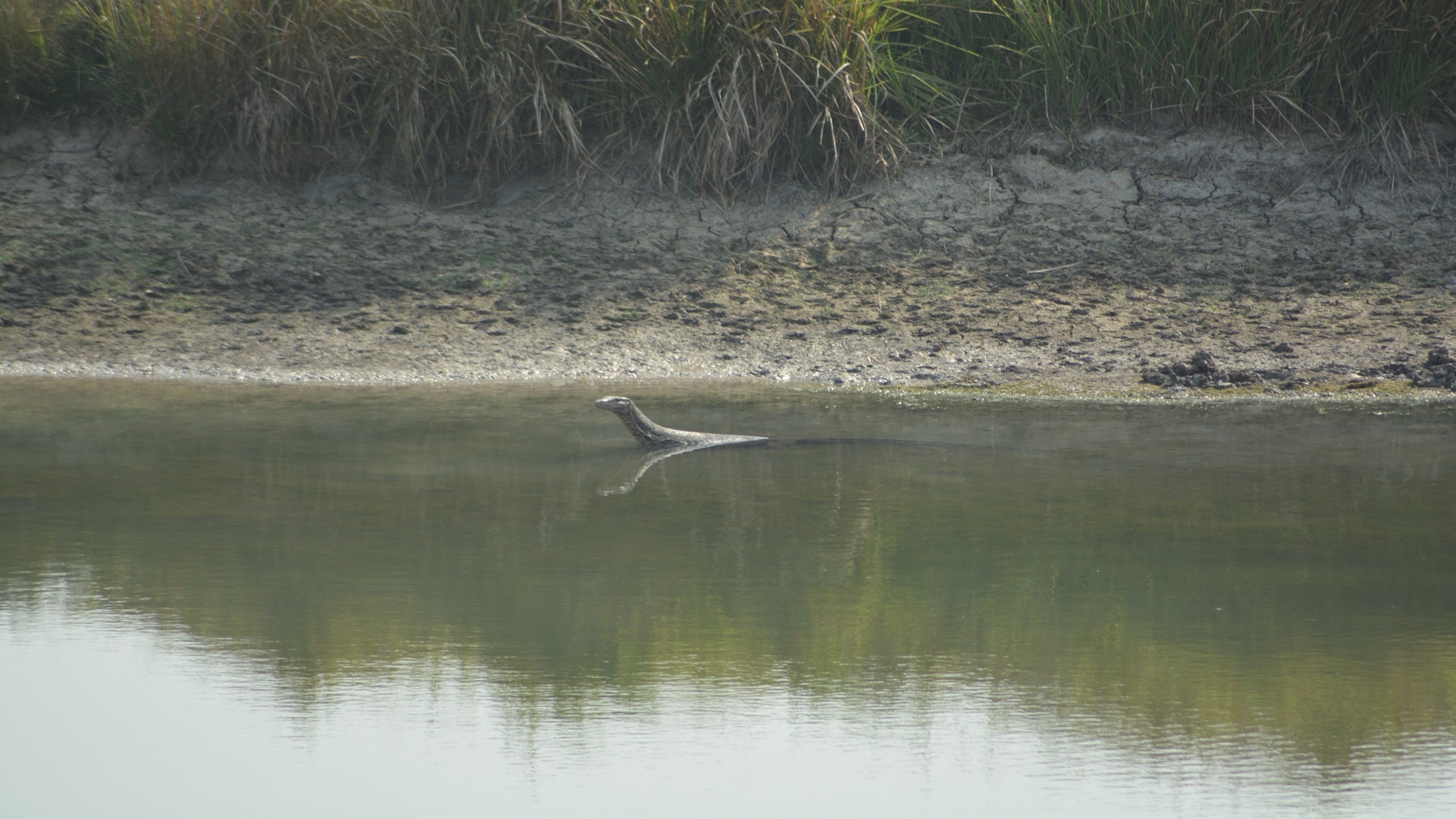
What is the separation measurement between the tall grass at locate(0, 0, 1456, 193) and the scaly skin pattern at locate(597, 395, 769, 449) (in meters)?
3.18

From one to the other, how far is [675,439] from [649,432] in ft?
0.35

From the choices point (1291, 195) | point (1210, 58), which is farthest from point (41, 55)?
point (1291, 195)

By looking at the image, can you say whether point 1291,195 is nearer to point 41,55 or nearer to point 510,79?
point 510,79

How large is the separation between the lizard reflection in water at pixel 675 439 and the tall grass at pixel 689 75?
3.19m

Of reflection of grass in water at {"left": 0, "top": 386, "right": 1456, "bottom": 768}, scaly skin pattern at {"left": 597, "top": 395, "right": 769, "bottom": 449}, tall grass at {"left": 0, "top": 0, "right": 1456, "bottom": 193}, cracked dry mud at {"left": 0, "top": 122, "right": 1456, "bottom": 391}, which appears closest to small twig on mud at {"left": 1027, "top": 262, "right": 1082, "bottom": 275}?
cracked dry mud at {"left": 0, "top": 122, "right": 1456, "bottom": 391}

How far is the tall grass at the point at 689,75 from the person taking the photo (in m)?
8.46

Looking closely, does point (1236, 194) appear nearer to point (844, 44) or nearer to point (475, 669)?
point (844, 44)

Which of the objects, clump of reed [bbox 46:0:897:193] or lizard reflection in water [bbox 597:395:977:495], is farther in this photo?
clump of reed [bbox 46:0:897:193]

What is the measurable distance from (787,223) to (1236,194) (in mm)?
2673

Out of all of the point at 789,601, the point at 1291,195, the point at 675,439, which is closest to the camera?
the point at 789,601

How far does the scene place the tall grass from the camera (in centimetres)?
846

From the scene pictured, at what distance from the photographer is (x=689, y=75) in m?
8.48

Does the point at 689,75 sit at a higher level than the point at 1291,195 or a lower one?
higher

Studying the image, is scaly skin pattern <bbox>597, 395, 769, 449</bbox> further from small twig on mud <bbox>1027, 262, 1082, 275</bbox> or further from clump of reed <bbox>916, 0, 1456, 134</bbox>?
clump of reed <bbox>916, 0, 1456, 134</bbox>
